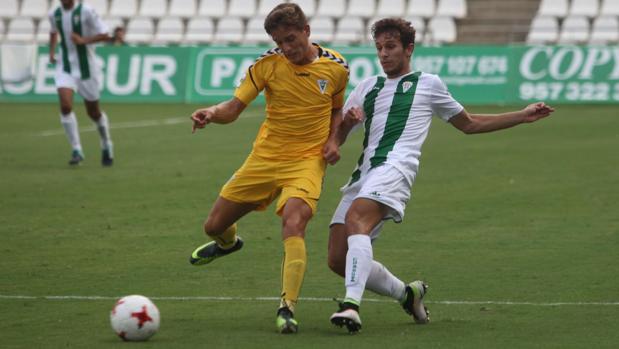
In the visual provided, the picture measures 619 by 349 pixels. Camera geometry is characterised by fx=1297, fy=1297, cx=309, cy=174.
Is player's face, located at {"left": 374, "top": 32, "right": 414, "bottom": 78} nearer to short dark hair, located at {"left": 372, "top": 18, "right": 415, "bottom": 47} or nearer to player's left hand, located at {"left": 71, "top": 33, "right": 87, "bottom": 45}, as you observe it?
short dark hair, located at {"left": 372, "top": 18, "right": 415, "bottom": 47}

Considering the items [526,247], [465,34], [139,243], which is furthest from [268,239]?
[465,34]

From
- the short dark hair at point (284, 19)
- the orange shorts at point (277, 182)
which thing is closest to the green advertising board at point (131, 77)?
the orange shorts at point (277, 182)

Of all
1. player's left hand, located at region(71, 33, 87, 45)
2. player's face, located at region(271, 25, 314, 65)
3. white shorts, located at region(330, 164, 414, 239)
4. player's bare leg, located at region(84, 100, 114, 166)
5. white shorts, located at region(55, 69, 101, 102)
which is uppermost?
player's face, located at region(271, 25, 314, 65)

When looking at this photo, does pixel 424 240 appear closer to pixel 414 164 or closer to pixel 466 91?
pixel 414 164

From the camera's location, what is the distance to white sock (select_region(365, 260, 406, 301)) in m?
7.74

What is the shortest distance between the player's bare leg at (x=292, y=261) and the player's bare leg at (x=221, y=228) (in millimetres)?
642

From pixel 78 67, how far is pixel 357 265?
1096 centimetres

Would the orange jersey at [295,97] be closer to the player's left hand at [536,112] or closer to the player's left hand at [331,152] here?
the player's left hand at [331,152]

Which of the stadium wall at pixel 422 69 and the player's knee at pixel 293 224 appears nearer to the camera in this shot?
the player's knee at pixel 293 224

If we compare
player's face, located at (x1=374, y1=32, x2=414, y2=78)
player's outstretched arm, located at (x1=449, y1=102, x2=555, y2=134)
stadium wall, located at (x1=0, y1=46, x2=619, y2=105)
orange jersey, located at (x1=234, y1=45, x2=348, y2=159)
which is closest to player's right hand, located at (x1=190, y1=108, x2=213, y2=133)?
orange jersey, located at (x1=234, y1=45, x2=348, y2=159)

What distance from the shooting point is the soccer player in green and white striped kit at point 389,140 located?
760cm

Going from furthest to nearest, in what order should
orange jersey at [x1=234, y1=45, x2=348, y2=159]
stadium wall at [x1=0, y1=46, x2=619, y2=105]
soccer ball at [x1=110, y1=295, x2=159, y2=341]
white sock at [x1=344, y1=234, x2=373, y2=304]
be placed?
1. stadium wall at [x1=0, y1=46, x2=619, y2=105]
2. orange jersey at [x1=234, y1=45, x2=348, y2=159]
3. white sock at [x1=344, y1=234, x2=373, y2=304]
4. soccer ball at [x1=110, y1=295, x2=159, y2=341]

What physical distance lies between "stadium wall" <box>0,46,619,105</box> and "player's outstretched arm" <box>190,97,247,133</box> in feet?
62.7

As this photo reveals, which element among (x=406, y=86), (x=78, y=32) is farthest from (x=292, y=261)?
(x=78, y=32)
